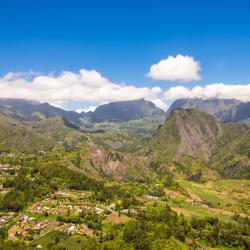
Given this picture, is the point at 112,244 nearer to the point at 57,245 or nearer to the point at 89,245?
the point at 89,245

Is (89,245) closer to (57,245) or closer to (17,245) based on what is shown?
(57,245)

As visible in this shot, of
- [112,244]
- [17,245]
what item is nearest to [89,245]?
[112,244]

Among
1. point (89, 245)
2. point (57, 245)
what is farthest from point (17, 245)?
point (89, 245)

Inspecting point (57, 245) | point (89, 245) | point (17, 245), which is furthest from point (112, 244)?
point (17, 245)

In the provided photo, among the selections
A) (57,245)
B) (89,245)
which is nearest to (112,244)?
(89,245)

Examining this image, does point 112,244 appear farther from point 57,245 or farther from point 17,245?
point 17,245

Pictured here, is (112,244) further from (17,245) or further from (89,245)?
(17,245)
